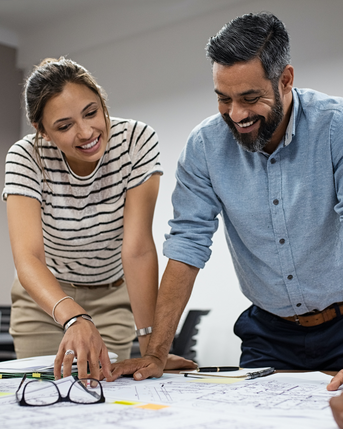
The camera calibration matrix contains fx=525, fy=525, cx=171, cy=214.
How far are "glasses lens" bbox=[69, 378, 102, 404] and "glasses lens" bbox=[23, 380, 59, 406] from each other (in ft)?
0.10

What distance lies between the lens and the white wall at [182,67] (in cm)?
374

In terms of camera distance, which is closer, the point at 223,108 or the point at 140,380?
the point at 140,380

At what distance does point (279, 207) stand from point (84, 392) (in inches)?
28.8

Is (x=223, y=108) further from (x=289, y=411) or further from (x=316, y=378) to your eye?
(x=289, y=411)

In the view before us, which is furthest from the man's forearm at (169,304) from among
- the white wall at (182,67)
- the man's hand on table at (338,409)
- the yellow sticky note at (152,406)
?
the white wall at (182,67)

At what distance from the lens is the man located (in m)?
1.32

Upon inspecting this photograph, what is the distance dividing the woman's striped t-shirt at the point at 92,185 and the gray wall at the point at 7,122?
364 cm

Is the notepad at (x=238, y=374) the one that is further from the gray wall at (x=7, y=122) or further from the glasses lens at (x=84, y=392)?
the gray wall at (x=7, y=122)

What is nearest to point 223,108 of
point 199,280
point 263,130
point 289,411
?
point 263,130

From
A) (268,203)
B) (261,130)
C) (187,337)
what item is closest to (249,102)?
(261,130)

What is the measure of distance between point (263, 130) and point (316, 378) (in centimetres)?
62

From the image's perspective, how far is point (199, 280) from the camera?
13.9 ft

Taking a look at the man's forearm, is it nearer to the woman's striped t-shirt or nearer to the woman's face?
the woman's striped t-shirt

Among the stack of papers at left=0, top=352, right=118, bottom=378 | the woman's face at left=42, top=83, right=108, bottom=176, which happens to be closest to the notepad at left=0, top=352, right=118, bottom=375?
the stack of papers at left=0, top=352, right=118, bottom=378
